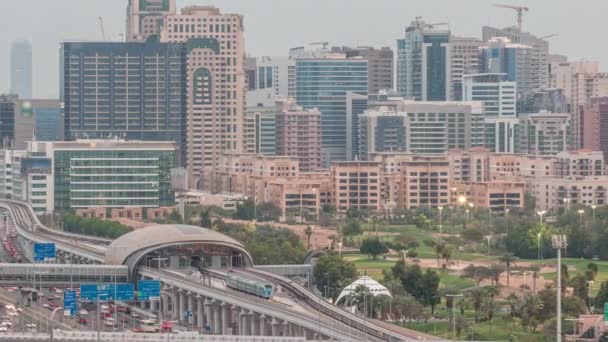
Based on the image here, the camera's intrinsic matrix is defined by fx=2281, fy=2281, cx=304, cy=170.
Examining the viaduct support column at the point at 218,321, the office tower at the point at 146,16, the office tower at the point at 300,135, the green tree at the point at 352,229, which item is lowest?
the viaduct support column at the point at 218,321

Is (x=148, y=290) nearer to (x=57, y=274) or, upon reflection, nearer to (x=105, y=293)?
(x=105, y=293)

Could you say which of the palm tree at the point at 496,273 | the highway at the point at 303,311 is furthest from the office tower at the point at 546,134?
the palm tree at the point at 496,273

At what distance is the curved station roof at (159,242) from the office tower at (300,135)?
96650mm

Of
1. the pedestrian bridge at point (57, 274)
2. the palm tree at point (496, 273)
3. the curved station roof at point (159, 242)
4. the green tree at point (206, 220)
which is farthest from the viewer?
the green tree at point (206, 220)

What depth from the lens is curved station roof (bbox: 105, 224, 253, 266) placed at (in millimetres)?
88812

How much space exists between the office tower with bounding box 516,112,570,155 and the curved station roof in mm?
97969

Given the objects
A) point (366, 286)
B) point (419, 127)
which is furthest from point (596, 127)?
point (366, 286)

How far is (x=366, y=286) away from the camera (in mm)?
79875

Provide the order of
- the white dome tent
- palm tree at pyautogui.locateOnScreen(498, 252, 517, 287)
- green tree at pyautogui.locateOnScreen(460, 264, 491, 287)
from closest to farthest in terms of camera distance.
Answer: the white dome tent
green tree at pyautogui.locateOnScreen(460, 264, 491, 287)
palm tree at pyautogui.locateOnScreen(498, 252, 517, 287)

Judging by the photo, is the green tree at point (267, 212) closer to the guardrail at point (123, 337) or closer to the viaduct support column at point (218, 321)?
the viaduct support column at point (218, 321)

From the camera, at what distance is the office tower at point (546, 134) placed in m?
188

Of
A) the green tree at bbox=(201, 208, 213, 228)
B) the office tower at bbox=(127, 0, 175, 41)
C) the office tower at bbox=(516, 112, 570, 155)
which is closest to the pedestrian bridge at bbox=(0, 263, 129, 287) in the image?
the green tree at bbox=(201, 208, 213, 228)

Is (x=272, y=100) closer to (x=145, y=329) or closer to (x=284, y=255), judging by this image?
(x=284, y=255)

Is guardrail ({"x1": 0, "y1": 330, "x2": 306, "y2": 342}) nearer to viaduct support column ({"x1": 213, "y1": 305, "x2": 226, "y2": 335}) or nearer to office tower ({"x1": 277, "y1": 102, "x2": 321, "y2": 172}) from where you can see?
viaduct support column ({"x1": 213, "y1": 305, "x2": 226, "y2": 335})
